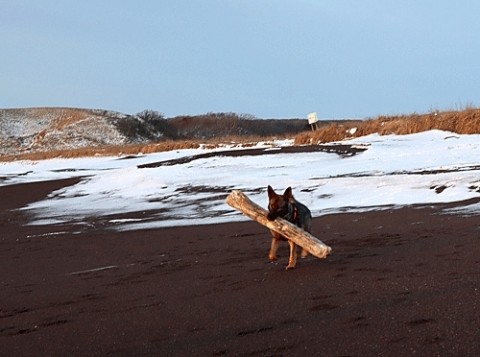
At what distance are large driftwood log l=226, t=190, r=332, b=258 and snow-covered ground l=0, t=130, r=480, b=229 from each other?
4.50m

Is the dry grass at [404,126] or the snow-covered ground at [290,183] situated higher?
the dry grass at [404,126]

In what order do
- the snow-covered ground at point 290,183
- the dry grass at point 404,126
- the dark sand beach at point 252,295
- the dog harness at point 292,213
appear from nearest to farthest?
1. the dark sand beach at point 252,295
2. the dog harness at point 292,213
3. the snow-covered ground at point 290,183
4. the dry grass at point 404,126

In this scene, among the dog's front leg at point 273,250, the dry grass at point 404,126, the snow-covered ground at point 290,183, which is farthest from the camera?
the dry grass at point 404,126

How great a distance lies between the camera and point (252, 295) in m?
6.94

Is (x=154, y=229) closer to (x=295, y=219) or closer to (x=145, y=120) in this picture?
(x=295, y=219)

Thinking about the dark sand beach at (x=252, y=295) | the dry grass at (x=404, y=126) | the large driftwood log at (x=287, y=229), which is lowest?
the dark sand beach at (x=252, y=295)

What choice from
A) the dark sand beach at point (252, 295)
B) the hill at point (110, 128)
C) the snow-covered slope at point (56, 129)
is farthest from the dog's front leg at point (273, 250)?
the snow-covered slope at point (56, 129)

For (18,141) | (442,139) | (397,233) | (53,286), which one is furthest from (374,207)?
(18,141)

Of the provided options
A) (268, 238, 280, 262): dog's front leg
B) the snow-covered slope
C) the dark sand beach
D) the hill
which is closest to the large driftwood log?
the dark sand beach

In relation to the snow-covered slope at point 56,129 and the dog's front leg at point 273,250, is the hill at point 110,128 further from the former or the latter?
the dog's front leg at point 273,250

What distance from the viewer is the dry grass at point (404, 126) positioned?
26641mm

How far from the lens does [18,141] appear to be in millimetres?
79188

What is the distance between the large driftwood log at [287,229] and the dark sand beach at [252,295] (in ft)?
0.79

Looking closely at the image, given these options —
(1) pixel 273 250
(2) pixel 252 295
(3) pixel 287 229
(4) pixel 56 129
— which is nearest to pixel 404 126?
(1) pixel 273 250
